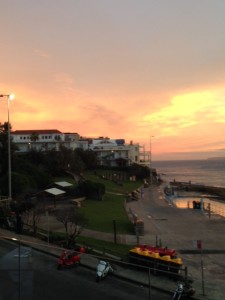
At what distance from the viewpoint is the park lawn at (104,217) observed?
2905 cm

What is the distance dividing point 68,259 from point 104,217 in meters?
20.8

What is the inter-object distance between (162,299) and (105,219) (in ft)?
65.5

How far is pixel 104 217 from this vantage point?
34062mm

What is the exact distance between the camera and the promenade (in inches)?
565

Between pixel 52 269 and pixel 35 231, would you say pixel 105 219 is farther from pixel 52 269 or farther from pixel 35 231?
pixel 52 269

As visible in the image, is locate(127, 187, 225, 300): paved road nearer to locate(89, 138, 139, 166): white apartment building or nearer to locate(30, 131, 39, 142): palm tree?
locate(30, 131, 39, 142): palm tree

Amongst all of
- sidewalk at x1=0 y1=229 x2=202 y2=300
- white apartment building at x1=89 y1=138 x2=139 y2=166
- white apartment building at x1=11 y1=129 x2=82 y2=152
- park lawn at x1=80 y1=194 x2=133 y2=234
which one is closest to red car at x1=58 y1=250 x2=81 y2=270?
sidewalk at x1=0 y1=229 x2=202 y2=300

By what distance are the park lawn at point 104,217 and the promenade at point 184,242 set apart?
159cm

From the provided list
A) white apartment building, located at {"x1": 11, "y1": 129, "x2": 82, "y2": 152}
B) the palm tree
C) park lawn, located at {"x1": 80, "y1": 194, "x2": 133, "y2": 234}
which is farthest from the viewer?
white apartment building, located at {"x1": 11, "y1": 129, "x2": 82, "y2": 152}

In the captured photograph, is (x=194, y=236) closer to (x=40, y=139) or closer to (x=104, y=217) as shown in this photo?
(x=104, y=217)

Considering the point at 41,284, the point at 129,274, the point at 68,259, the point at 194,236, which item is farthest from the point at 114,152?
the point at 41,284

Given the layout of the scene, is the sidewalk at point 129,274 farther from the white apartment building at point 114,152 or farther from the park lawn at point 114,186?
the white apartment building at point 114,152

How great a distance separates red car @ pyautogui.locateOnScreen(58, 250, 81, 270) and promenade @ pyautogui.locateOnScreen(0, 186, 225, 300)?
0.31 m

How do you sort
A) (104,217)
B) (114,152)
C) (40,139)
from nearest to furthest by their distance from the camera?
(104,217) → (40,139) → (114,152)
